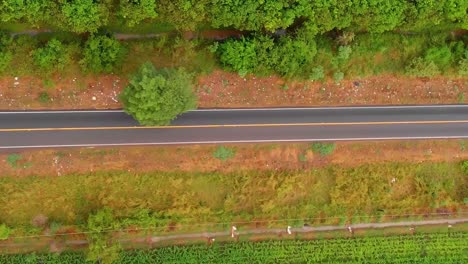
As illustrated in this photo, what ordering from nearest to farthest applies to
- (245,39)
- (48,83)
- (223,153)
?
(48,83) → (245,39) → (223,153)

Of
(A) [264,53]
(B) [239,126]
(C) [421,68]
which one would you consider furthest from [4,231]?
(C) [421,68]

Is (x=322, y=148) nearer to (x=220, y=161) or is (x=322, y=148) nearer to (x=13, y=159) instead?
(x=220, y=161)

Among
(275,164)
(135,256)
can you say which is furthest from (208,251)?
(275,164)

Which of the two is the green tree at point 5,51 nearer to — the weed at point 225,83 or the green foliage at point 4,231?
the green foliage at point 4,231

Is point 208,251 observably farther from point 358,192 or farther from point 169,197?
point 358,192

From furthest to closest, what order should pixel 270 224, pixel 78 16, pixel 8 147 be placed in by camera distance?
pixel 270 224 < pixel 8 147 < pixel 78 16

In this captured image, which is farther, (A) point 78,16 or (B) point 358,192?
(B) point 358,192

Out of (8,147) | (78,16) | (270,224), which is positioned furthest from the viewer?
(270,224)
